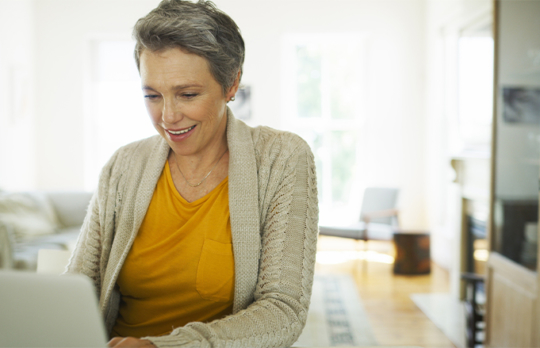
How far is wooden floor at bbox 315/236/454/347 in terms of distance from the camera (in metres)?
2.90

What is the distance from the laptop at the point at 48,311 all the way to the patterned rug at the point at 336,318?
92.8 inches

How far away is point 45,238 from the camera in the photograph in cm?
387

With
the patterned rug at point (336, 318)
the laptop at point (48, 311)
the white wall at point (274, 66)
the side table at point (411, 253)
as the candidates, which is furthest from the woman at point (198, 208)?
the white wall at point (274, 66)

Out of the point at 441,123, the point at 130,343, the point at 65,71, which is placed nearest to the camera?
the point at 130,343

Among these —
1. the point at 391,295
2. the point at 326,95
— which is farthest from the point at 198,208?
the point at 326,95

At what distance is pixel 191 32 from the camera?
1.00 m

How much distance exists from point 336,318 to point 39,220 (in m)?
2.70

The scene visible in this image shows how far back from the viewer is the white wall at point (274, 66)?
5613 millimetres

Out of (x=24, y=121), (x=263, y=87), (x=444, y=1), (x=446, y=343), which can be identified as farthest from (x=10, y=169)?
(x=444, y=1)

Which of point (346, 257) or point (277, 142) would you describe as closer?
point (277, 142)

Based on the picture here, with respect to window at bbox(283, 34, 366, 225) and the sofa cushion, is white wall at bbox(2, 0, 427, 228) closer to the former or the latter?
window at bbox(283, 34, 366, 225)

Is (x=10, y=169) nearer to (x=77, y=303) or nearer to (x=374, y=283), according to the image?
(x=374, y=283)

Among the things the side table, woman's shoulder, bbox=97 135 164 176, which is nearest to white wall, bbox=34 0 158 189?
the side table

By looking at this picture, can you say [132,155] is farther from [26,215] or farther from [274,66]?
[274,66]
